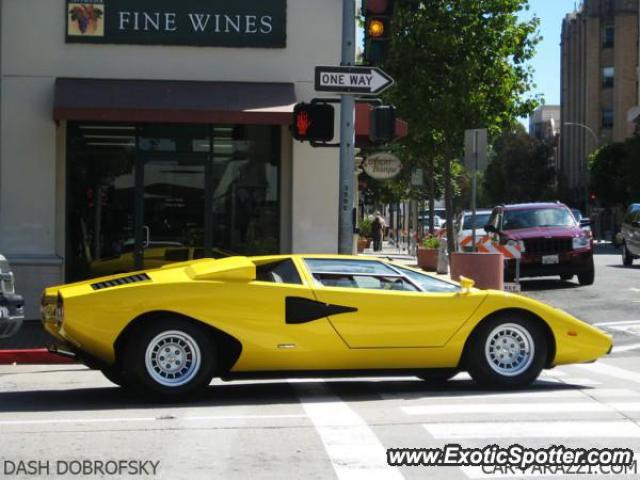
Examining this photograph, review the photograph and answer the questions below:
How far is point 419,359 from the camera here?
31.2 ft

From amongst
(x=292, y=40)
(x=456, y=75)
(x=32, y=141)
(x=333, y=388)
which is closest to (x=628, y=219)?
(x=456, y=75)

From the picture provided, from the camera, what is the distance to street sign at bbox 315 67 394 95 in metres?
13.6

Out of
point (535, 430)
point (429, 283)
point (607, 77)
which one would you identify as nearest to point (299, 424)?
point (535, 430)

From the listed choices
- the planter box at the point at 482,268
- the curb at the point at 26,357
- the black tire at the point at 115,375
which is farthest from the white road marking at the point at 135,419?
the planter box at the point at 482,268

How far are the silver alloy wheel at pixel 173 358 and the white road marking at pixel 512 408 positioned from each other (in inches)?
70.0

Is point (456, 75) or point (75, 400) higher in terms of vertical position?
point (456, 75)

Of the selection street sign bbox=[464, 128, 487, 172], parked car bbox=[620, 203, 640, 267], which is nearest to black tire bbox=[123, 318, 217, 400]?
street sign bbox=[464, 128, 487, 172]

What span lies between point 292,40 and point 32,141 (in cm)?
415

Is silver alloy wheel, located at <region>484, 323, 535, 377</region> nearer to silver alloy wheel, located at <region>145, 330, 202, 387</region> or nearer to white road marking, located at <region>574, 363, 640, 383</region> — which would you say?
white road marking, located at <region>574, 363, 640, 383</region>

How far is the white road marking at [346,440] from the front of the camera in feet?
20.9

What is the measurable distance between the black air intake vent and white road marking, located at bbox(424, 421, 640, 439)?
2.87 metres

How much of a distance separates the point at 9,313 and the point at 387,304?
345 centimetres

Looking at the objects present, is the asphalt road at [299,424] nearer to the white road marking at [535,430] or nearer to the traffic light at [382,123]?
the white road marking at [535,430]

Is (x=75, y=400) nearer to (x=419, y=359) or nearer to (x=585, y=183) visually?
(x=419, y=359)
